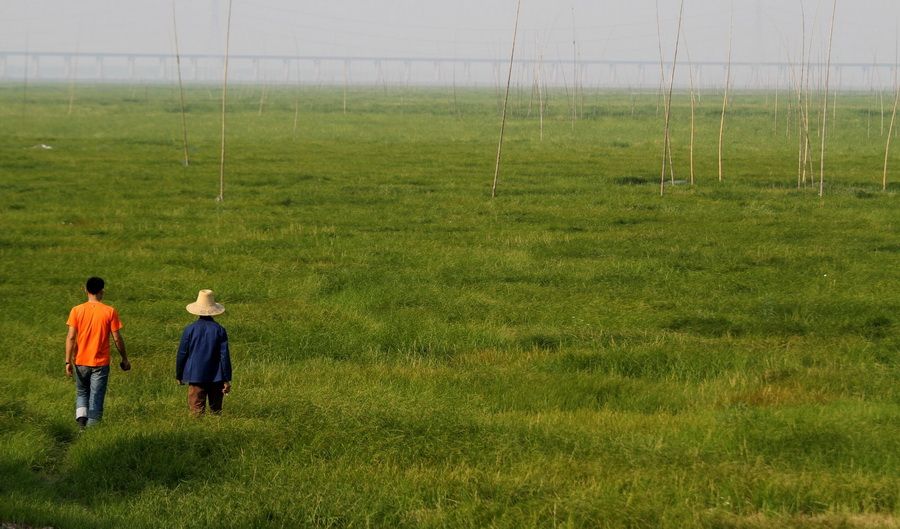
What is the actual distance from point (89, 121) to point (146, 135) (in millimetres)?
14038

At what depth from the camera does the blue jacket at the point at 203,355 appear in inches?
338

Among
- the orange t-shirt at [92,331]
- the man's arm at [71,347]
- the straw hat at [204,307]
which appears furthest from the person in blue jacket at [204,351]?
the man's arm at [71,347]

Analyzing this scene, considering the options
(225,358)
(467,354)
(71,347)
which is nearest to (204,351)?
(225,358)

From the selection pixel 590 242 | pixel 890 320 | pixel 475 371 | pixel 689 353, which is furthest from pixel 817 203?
pixel 475 371

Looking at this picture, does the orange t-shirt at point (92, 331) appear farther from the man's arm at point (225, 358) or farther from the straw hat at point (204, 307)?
the man's arm at point (225, 358)

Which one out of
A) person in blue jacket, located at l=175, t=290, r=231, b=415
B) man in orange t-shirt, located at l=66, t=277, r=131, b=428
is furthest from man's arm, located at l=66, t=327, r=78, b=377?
person in blue jacket, located at l=175, t=290, r=231, b=415

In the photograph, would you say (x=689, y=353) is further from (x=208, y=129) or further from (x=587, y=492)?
(x=208, y=129)

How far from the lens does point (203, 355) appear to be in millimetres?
8578

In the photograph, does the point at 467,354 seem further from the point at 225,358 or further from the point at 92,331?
the point at 92,331

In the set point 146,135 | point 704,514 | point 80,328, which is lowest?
point 704,514

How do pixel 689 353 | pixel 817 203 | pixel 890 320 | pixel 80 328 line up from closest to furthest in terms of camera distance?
1. pixel 80 328
2. pixel 689 353
3. pixel 890 320
4. pixel 817 203

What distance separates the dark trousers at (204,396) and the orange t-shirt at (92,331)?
80 centimetres

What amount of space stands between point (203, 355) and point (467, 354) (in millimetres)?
4388

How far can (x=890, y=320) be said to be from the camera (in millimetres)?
13789
